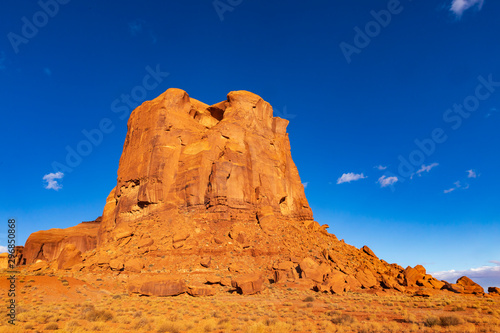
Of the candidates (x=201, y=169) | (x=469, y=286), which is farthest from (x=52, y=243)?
(x=469, y=286)

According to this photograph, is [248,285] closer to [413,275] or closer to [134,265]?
[134,265]

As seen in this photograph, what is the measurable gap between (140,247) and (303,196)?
116ft

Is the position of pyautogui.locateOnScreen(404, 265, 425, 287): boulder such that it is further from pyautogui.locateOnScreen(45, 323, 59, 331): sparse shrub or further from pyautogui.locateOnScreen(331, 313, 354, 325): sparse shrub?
pyautogui.locateOnScreen(45, 323, 59, 331): sparse shrub

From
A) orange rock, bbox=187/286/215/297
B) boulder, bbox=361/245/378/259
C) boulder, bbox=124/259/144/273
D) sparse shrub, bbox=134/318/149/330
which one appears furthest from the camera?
boulder, bbox=361/245/378/259

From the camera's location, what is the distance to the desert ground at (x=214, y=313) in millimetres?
15156

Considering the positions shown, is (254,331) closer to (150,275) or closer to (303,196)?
(150,275)

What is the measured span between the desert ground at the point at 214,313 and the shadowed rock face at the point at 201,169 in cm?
1403

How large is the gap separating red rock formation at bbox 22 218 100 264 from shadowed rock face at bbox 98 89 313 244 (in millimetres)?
26073

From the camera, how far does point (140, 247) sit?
39.8 m

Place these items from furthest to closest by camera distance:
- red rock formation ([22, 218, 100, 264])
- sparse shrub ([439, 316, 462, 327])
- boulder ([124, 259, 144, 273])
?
red rock formation ([22, 218, 100, 264]), boulder ([124, 259, 144, 273]), sparse shrub ([439, 316, 462, 327])

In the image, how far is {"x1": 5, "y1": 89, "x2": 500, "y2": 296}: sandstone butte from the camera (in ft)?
120

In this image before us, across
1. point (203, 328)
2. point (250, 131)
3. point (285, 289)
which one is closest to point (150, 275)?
point (285, 289)

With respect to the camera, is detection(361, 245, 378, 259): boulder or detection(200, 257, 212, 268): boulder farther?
detection(361, 245, 378, 259): boulder

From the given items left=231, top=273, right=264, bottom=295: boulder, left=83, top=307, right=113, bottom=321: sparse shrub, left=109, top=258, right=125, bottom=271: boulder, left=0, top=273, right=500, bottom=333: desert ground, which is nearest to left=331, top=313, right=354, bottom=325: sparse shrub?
left=0, top=273, right=500, bottom=333: desert ground
